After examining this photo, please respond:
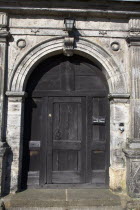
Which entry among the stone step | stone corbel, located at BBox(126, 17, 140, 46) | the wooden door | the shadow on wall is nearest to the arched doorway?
the wooden door

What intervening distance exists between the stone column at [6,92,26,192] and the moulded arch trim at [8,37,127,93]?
0.23 m

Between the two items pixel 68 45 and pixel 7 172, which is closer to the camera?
pixel 7 172

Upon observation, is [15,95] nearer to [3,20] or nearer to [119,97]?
[3,20]

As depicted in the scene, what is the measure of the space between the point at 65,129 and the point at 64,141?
0.90 ft

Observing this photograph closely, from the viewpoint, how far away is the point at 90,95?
16.1ft

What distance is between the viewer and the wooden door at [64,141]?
479 cm

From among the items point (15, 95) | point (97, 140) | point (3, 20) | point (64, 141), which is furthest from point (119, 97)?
point (3, 20)

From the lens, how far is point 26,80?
15.4 ft

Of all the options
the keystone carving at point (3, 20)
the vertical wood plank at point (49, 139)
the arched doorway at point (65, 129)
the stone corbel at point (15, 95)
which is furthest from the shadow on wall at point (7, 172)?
the keystone carving at point (3, 20)

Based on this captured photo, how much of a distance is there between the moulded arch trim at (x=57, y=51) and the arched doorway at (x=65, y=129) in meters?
0.33

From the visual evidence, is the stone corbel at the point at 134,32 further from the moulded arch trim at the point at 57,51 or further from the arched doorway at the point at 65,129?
the arched doorway at the point at 65,129

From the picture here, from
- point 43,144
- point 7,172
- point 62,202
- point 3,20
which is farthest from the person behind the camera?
point 43,144

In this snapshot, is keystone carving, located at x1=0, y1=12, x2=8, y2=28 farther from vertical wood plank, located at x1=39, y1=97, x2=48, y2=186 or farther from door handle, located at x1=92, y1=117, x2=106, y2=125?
door handle, located at x1=92, y1=117, x2=106, y2=125

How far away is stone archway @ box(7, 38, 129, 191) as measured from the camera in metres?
4.46
